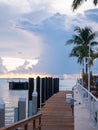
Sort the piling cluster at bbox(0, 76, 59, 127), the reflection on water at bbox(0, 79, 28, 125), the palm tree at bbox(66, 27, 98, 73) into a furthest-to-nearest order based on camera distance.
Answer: the palm tree at bbox(66, 27, 98, 73), the reflection on water at bbox(0, 79, 28, 125), the piling cluster at bbox(0, 76, 59, 127)

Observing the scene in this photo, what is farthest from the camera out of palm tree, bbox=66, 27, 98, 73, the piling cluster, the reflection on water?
palm tree, bbox=66, 27, 98, 73

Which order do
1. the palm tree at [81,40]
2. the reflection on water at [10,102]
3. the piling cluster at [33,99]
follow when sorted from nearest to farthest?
the piling cluster at [33,99] → the reflection on water at [10,102] → the palm tree at [81,40]

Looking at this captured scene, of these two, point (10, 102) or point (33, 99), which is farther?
point (10, 102)

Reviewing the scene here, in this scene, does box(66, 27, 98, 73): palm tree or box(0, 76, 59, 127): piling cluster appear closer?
box(0, 76, 59, 127): piling cluster

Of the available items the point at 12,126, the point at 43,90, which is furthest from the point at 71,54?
the point at 12,126

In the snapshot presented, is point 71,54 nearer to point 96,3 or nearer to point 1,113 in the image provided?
point 96,3

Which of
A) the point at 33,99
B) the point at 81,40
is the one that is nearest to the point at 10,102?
the point at 81,40

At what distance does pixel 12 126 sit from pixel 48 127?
1005 cm

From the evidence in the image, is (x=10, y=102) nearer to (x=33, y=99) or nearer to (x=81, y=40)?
(x=81, y=40)

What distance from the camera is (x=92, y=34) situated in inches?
3100

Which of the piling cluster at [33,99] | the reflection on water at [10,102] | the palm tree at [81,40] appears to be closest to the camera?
the piling cluster at [33,99]

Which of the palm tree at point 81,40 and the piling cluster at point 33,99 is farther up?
the palm tree at point 81,40

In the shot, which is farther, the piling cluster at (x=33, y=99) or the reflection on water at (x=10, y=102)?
the reflection on water at (x=10, y=102)

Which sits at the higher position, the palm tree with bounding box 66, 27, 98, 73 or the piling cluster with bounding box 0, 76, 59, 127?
the palm tree with bounding box 66, 27, 98, 73
